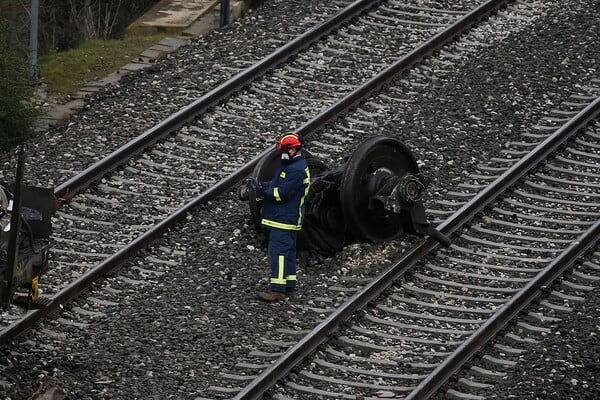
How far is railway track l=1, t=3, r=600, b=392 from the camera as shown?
1394cm

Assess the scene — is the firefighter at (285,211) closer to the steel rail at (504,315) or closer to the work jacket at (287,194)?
the work jacket at (287,194)

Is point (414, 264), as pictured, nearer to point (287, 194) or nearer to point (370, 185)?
point (370, 185)

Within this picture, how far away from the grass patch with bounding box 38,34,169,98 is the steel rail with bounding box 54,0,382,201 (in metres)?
2.12

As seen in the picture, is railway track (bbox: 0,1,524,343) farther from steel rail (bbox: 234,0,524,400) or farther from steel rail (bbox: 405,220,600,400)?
steel rail (bbox: 405,220,600,400)

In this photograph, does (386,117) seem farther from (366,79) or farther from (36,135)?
(36,135)

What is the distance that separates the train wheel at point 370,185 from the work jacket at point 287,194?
669mm

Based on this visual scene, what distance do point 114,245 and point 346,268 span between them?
91.5 inches

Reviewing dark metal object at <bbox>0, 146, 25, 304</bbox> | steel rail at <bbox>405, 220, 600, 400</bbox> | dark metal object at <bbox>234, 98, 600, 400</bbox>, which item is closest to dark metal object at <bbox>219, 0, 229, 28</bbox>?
dark metal object at <bbox>234, 98, 600, 400</bbox>

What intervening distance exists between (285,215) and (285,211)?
39mm

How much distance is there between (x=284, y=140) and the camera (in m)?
13.1

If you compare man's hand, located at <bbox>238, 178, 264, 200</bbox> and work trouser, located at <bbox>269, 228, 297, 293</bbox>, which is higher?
man's hand, located at <bbox>238, 178, 264, 200</bbox>

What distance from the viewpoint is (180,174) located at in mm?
15234

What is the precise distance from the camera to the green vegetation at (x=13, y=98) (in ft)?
52.4

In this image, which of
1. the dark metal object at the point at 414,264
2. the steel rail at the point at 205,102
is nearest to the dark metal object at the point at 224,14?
the steel rail at the point at 205,102
